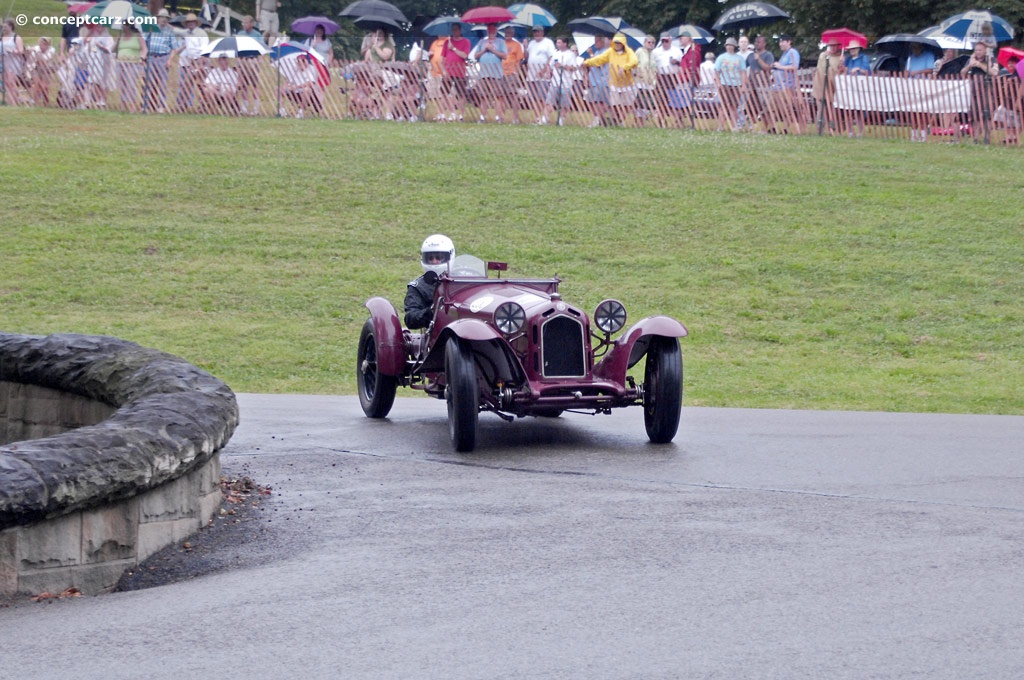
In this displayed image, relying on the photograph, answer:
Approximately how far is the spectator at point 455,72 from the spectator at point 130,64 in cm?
647

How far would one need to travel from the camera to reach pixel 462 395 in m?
9.65

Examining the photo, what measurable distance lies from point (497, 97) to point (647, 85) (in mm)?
3251

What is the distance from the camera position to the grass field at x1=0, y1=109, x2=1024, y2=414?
16312 mm

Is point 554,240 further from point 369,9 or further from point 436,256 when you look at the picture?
point 369,9

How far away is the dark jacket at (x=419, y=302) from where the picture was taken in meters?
11.4

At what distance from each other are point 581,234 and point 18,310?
8.41 metres

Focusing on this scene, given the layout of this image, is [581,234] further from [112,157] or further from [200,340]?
[112,157]

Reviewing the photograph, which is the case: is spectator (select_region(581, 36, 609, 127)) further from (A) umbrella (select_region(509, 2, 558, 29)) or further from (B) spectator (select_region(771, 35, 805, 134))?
(A) umbrella (select_region(509, 2, 558, 29))

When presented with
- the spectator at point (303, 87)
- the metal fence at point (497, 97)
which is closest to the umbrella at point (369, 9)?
the spectator at point (303, 87)

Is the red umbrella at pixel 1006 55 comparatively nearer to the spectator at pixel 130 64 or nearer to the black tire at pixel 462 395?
the spectator at pixel 130 64

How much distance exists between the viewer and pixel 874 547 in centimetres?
680

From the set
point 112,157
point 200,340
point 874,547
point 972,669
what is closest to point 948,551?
point 874,547

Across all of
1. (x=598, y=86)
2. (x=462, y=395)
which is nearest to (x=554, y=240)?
(x=598, y=86)

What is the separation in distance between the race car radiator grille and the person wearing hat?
21.9 metres
